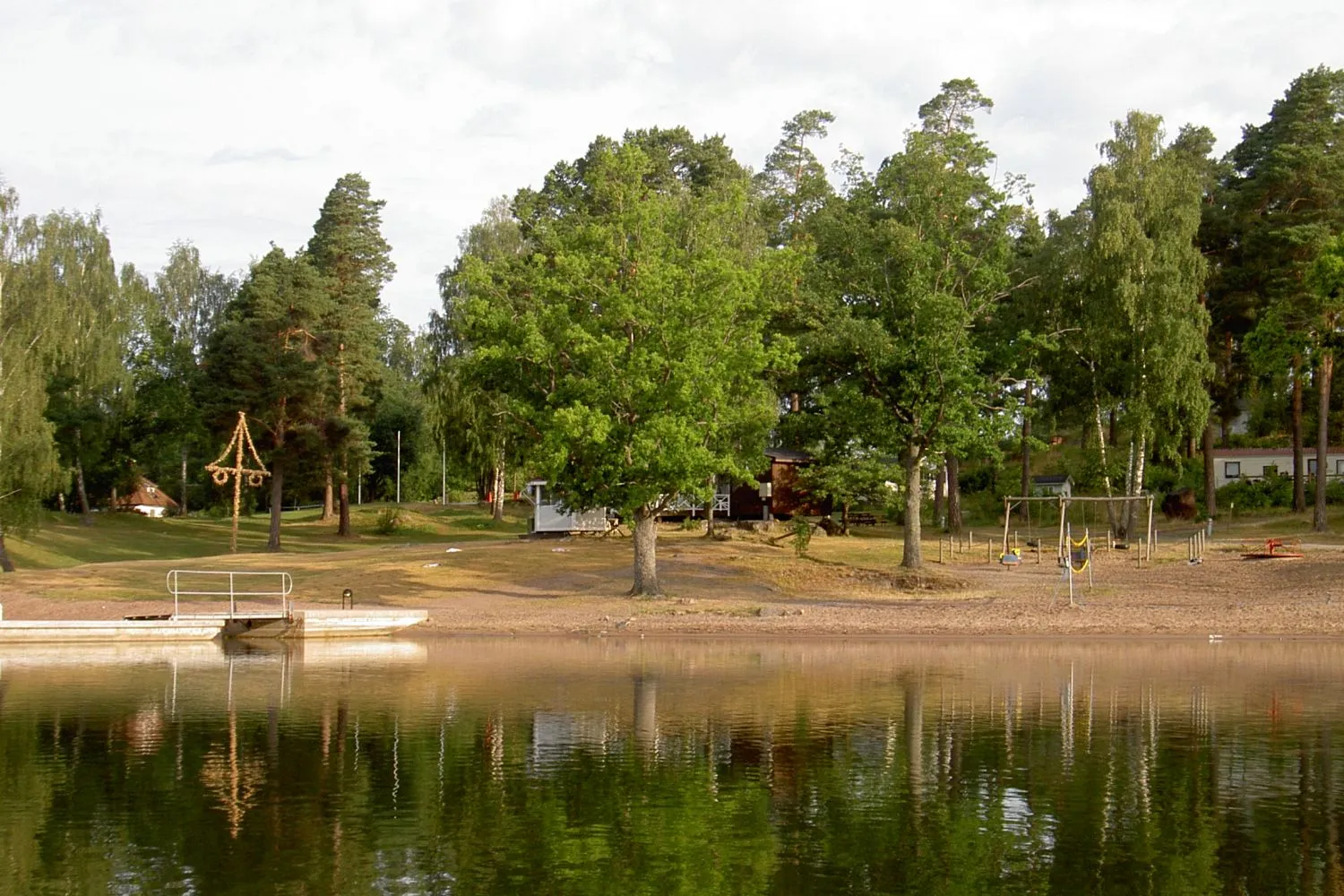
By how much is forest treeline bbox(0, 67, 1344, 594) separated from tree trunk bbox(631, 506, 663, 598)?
6.0 inches

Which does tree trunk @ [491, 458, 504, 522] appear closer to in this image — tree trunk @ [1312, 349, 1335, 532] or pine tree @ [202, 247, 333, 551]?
pine tree @ [202, 247, 333, 551]

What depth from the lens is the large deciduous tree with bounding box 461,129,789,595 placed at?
139ft

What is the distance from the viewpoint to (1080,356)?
2345 inches

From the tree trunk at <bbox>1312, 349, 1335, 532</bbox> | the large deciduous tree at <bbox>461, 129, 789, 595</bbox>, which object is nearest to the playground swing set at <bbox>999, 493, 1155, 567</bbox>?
the tree trunk at <bbox>1312, 349, 1335, 532</bbox>

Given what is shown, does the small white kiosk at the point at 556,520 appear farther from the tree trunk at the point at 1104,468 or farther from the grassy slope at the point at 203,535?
the tree trunk at the point at 1104,468

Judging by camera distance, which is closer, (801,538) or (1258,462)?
(801,538)

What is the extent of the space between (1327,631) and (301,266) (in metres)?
57.0

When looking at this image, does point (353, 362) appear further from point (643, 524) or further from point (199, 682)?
point (199, 682)

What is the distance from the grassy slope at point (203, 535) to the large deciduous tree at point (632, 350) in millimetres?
31595

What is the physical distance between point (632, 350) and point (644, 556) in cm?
694

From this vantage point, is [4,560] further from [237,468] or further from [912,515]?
[912,515]

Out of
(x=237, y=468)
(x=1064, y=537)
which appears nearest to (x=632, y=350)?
(x=1064, y=537)

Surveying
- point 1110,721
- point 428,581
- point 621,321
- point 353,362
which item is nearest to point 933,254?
point 621,321

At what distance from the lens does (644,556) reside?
1764 inches
